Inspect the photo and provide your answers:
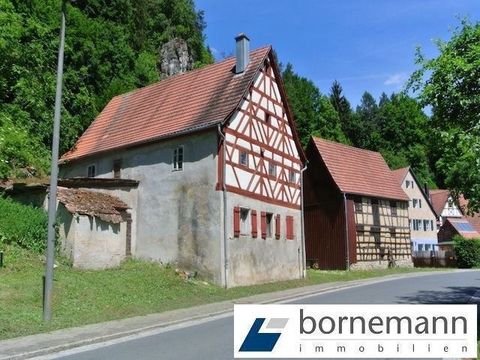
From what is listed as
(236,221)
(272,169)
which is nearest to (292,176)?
(272,169)

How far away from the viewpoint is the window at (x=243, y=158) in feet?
82.9

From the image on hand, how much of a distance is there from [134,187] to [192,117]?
4.39 metres

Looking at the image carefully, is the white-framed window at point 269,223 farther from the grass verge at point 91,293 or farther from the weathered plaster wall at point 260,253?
the grass verge at point 91,293

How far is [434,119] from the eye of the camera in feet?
41.8

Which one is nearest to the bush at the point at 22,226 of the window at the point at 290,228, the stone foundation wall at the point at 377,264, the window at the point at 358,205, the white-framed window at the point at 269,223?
the white-framed window at the point at 269,223

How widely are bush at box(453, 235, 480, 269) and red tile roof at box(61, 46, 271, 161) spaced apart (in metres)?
31.6

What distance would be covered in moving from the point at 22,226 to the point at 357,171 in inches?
1129

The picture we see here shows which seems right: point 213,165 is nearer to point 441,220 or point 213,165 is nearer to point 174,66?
point 174,66

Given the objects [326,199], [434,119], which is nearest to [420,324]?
[434,119]

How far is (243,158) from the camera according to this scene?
25594mm

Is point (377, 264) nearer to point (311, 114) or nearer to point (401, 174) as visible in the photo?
point (401, 174)

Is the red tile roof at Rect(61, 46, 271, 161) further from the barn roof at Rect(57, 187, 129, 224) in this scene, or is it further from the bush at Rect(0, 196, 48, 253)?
the bush at Rect(0, 196, 48, 253)

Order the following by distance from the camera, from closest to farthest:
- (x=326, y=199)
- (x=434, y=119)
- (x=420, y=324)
→ (x=420, y=324), (x=434, y=119), (x=326, y=199)

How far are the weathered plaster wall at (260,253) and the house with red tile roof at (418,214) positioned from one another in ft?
104
